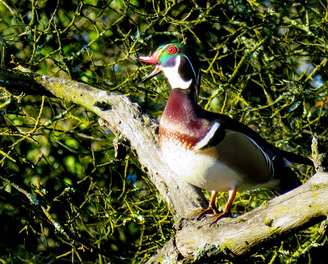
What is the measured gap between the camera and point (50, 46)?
2.66 meters

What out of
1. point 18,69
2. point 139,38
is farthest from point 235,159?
point 18,69

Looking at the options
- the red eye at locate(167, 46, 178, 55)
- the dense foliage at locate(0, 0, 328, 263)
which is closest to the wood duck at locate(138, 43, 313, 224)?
the red eye at locate(167, 46, 178, 55)

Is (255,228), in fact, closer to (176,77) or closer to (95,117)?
(176,77)

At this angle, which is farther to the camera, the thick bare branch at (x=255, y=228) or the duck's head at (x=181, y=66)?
the duck's head at (x=181, y=66)

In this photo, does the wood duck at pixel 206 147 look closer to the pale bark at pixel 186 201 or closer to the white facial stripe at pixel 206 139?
the white facial stripe at pixel 206 139

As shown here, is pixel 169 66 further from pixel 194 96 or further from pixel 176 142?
pixel 176 142

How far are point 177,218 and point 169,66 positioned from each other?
2.33ft

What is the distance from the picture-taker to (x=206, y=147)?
5.24 ft

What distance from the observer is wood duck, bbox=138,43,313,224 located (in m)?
1.60

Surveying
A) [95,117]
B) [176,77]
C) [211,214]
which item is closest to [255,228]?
[211,214]

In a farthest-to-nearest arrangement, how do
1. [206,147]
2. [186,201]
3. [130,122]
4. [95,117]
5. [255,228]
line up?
1. [95,117]
2. [130,122]
3. [186,201]
4. [206,147]
5. [255,228]

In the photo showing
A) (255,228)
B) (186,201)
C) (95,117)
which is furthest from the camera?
(95,117)

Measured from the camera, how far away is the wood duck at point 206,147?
62.9 inches

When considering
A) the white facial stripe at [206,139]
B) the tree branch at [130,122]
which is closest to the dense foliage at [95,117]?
the tree branch at [130,122]
